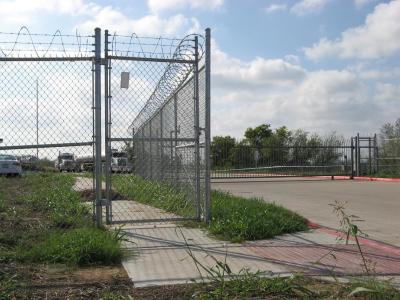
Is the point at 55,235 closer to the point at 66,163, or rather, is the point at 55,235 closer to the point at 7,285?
the point at 7,285

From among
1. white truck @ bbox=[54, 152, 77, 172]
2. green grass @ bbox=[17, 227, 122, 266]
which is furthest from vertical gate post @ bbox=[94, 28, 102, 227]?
green grass @ bbox=[17, 227, 122, 266]

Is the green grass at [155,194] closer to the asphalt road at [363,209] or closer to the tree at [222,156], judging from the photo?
the asphalt road at [363,209]

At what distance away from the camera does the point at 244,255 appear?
6.96 meters

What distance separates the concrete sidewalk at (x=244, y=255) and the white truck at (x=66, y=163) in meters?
1.61

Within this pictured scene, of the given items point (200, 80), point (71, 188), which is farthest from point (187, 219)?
point (71, 188)

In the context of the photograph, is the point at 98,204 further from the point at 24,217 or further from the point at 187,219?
the point at 24,217

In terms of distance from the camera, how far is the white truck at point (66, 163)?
359 inches

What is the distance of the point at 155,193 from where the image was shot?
1263 cm

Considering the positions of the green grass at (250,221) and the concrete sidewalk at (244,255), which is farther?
the green grass at (250,221)

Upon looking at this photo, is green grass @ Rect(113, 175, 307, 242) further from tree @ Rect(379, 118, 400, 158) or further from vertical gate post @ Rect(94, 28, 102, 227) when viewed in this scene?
tree @ Rect(379, 118, 400, 158)

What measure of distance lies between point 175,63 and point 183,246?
11.1 feet

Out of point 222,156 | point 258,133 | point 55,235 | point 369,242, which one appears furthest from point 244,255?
point 258,133

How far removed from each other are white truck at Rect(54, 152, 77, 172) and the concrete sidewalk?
1608 millimetres

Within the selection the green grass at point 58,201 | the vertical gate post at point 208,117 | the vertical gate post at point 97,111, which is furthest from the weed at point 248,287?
the green grass at point 58,201
